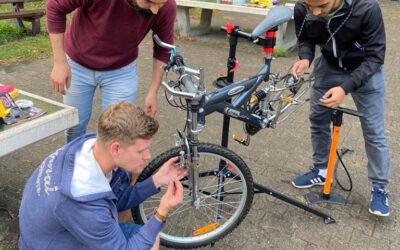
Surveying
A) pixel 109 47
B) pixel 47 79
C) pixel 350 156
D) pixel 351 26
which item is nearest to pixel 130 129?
pixel 109 47

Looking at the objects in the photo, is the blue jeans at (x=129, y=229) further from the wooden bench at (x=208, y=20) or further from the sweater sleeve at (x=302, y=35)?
the wooden bench at (x=208, y=20)

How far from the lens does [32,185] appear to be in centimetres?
182

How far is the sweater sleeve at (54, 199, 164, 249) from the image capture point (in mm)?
1622

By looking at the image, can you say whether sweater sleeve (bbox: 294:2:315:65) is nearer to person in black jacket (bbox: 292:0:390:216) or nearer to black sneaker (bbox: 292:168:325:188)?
person in black jacket (bbox: 292:0:390:216)

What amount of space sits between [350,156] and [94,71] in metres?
2.42

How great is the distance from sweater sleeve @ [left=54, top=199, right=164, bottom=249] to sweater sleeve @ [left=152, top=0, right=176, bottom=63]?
1219 mm

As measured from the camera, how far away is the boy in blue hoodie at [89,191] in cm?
164

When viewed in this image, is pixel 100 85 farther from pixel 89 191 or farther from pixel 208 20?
pixel 208 20

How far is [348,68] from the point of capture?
2752 mm

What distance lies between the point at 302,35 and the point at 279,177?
118cm

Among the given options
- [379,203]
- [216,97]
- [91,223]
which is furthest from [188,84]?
[379,203]

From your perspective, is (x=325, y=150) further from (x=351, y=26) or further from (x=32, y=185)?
(x=32, y=185)

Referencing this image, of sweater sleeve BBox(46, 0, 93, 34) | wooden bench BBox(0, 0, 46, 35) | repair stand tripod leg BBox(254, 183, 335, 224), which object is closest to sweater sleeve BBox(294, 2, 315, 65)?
repair stand tripod leg BBox(254, 183, 335, 224)

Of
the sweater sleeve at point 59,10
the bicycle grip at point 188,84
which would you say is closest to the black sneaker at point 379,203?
the bicycle grip at point 188,84
